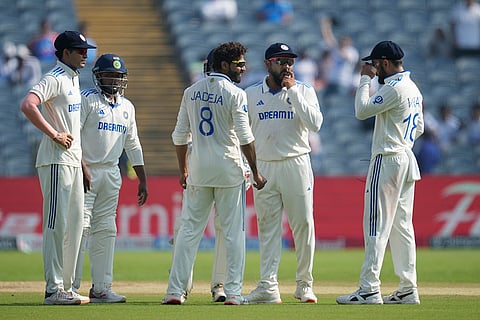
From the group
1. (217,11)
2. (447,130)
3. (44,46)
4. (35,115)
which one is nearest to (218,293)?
(35,115)

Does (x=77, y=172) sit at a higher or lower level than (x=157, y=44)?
lower

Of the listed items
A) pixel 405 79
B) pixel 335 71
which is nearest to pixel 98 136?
pixel 405 79

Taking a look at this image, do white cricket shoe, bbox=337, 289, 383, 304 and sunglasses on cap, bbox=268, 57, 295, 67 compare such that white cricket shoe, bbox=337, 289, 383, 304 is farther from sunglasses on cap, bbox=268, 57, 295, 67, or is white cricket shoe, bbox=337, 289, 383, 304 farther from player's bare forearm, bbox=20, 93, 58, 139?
player's bare forearm, bbox=20, 93, 58, 139

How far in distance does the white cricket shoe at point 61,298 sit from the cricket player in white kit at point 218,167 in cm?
89

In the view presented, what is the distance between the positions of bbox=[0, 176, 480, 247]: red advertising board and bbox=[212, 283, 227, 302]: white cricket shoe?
29.2 ft

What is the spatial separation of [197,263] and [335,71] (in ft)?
30.2

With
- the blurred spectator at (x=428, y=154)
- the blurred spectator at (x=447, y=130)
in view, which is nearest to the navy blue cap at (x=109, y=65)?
the blurred spectator at (x=428, y=154)

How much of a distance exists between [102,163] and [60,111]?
2.87 feet

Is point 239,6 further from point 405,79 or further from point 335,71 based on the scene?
point 405,79

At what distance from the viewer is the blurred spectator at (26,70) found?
76.7 feet

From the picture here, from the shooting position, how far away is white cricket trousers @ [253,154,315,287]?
10484mm

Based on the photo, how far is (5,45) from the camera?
24125mm

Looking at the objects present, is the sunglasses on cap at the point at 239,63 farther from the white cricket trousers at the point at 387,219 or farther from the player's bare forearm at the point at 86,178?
the player's bare forearm at the point at 86,178

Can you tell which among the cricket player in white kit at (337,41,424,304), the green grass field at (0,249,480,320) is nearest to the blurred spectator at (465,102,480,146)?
the green grass field at (0,249,480,320)
